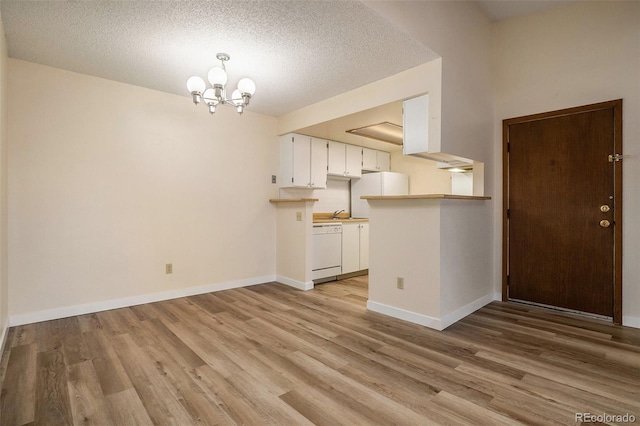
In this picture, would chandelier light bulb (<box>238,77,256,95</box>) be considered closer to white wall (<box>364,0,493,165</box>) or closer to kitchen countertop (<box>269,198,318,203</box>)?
white wall (<box>364,0,493,165</box>)

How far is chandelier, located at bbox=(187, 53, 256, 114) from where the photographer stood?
259 centimetres

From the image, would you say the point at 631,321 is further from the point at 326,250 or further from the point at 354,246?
the point at 326,250

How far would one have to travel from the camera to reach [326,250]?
448cm

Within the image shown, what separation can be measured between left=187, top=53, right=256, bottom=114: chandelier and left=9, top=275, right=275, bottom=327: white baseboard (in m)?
2.19

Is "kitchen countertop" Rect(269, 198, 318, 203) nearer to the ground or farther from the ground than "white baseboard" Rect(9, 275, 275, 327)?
farther from the ground

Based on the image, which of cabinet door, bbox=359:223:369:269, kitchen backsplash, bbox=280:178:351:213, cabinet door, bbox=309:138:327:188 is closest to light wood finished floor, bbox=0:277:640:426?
cabinet door, bbox=359:223:369:269

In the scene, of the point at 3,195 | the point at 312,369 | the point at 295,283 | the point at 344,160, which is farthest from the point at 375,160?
the point at 3,195

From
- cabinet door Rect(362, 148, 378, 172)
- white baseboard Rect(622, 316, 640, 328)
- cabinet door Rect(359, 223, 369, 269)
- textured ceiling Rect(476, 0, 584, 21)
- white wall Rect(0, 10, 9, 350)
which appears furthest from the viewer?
cabinet door Rect(362, 148, 378, 172)

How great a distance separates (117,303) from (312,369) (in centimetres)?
245

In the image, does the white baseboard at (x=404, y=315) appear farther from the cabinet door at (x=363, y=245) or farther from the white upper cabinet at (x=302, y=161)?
the white upper cabinet at (x=302, y=161)

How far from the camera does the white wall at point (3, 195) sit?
2318mm

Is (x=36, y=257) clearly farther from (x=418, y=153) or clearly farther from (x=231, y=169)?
(x=418, y=153)

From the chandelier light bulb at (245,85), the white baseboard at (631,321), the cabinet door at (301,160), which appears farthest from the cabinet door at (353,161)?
the white baseboard at (631,321)

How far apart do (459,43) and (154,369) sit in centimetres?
374
